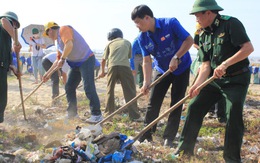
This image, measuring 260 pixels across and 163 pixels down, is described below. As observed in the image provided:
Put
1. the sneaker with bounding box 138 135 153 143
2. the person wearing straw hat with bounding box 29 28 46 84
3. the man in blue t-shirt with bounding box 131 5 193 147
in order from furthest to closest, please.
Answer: the person wearing straw hat with bounding box 29 28 46 84, the sneaker with bounding box 138 135 153 143, the man in blue t-shirt with bounding box 131 5 193 147

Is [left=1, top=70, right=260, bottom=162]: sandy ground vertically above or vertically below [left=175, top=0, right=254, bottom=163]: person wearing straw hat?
below

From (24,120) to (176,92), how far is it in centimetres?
326

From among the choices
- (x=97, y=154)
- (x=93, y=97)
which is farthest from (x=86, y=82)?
(x=97, y=154)

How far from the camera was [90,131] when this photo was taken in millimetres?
4035

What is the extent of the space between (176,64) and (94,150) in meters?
1.71

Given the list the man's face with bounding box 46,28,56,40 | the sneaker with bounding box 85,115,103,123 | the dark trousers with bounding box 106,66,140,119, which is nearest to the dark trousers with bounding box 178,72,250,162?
the sneaker with bounding box 85,115,103,123

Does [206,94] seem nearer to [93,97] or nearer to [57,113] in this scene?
[93,97]

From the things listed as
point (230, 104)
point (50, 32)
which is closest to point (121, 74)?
point (50, 32)

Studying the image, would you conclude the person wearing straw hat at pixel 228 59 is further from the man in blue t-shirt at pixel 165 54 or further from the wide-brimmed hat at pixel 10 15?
the wide-brimmed hat at pixel 10 15

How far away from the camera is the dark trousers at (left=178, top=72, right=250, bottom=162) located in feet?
11.5

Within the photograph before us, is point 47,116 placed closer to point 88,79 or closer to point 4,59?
point 88,79

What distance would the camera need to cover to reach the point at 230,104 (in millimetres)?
3516

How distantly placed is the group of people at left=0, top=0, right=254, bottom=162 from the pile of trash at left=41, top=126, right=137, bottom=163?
2.58 feet

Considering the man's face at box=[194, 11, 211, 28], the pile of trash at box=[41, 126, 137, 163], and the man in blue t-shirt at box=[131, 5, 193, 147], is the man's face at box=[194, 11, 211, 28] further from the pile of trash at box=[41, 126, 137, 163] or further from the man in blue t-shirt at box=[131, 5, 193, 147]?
the pile of trash at box=[41, 126, 137, 163]
